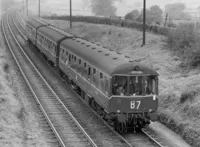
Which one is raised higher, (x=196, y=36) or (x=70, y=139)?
(x=196, y=36)

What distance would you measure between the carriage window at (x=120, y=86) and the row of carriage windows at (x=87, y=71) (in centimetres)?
45

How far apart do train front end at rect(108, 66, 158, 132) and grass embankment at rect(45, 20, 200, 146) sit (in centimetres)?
193

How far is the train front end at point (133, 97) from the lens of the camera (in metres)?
17.8

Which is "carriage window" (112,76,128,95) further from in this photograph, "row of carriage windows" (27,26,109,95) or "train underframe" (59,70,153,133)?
"train underframe" (59,70,153,133)

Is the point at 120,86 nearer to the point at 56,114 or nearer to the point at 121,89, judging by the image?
the point at 121,89

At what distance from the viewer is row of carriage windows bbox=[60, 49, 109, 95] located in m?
18.8

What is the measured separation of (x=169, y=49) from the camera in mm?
34062

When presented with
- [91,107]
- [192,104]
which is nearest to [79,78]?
[91,107]

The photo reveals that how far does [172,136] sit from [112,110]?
123 inches

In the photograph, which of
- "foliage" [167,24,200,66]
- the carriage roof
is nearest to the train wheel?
the carriage roof

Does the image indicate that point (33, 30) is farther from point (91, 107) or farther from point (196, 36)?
point (91, 107)

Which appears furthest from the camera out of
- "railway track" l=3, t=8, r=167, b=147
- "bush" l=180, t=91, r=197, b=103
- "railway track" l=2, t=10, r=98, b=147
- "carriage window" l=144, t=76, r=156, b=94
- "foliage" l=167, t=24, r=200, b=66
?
"foliage" l=167, t=24, r=200, b=66

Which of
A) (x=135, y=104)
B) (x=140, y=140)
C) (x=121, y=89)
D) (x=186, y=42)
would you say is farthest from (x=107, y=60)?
(x=186, y=42)

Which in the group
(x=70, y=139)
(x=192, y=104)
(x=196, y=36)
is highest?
(x=196, y=36)
